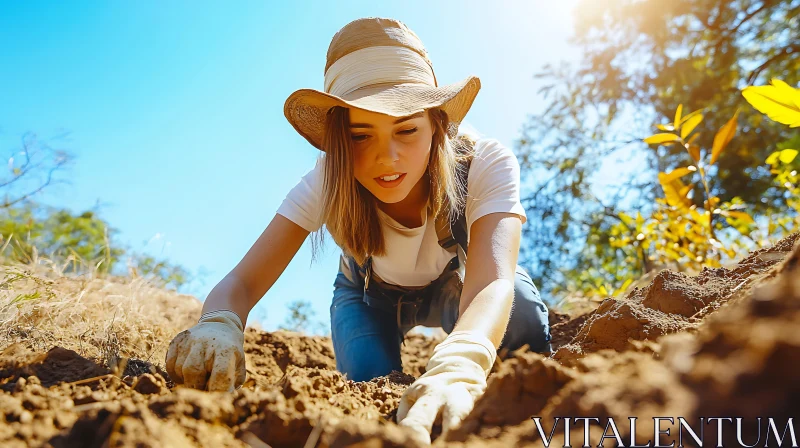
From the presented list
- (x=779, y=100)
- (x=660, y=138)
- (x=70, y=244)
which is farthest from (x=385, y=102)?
(x=70, y=244)

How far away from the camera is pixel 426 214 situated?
2.19 meters

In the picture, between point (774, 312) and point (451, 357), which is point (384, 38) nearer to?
point (451, 357)

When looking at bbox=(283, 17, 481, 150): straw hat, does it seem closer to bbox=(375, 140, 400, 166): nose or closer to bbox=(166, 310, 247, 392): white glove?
bbox=(375, 140, 400, 166): nose

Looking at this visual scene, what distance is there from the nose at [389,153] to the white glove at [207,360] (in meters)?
0.79

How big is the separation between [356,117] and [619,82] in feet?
15.0

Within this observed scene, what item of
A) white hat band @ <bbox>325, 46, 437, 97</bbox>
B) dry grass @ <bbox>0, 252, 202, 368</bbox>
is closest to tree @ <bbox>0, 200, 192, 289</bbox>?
dry grass @ <bbox>0, 252, 202, 368</bbox>

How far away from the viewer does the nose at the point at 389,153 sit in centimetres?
177

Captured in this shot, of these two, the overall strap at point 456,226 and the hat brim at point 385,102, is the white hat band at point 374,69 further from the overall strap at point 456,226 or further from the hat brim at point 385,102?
the overall strap at point 456,226

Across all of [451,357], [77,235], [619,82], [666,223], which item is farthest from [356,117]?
[77,235]

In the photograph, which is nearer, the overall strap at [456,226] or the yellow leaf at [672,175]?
the overall strap at [456,226]

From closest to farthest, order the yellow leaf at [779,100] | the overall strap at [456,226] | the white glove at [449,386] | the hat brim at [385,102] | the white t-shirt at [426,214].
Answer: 1. the white glove at [449,386]
2. the yellow leaf at [779,100]
3. the hat brim at [385,102]
4. the white t-shirt at [426,214]
5. the overall strap at [456,226]

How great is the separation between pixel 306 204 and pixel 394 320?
93 centimetres

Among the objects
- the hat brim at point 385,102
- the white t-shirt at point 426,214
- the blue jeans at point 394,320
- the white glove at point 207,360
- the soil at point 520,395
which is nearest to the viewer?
the soil at point 520,395

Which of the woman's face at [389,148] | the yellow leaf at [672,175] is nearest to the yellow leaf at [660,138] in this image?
the yellow leaf at [672,175]
